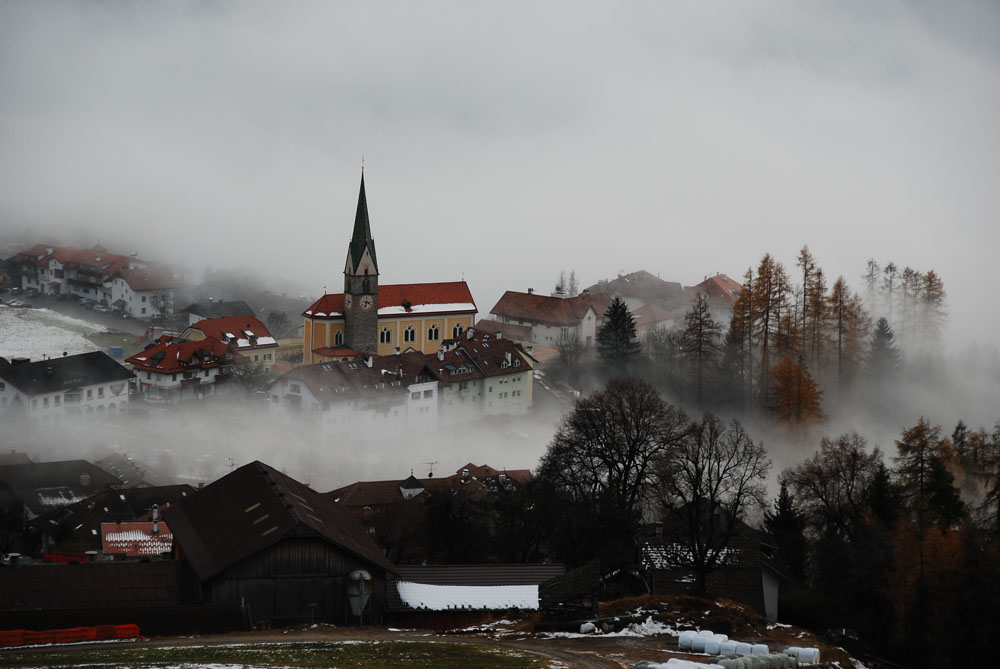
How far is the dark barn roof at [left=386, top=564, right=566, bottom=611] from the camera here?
4244 cm

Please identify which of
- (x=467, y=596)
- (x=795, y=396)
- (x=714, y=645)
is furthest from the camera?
(x=795, y=396)

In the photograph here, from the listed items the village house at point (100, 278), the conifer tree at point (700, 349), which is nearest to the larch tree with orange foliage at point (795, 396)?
the conifer tree at point (700, 349)

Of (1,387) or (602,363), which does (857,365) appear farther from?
(1,387)

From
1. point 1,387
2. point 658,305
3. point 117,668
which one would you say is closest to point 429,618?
point 117,668

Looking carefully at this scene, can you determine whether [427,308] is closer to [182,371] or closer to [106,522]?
[182,371]

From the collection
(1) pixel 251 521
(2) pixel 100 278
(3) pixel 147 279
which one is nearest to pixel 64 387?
(3) pixel 147 279

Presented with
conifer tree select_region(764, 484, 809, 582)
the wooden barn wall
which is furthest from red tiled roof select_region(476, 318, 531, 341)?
the wooden barn wall

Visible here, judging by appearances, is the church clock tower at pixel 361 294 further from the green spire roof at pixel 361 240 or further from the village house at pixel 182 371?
the village house at pixel 182 371

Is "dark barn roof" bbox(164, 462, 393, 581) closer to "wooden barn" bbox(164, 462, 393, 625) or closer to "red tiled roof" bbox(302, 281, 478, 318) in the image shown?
"wooden barn" bbox(164, 462, 393, 625)

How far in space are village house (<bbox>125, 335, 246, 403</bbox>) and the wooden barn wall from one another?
4880cm

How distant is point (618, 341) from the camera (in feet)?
299

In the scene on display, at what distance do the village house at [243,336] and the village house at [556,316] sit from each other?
20.3 m

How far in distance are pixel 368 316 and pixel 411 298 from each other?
16.6 ft

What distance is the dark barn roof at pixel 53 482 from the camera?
62.1 metres
